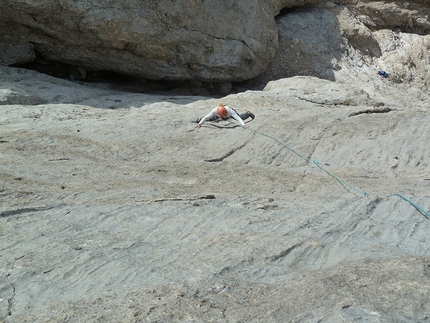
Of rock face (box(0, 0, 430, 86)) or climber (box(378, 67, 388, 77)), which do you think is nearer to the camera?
rock face (box(0, 0, 430, 86))

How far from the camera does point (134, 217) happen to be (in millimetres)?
4688

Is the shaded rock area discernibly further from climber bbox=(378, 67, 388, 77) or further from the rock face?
climber bbox=(378, 67, 388, 77)

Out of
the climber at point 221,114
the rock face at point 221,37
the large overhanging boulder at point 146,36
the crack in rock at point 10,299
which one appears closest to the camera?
the crack in rock at point 10,299

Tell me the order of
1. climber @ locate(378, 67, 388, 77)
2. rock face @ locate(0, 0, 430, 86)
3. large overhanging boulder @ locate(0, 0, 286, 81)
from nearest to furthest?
large overhanging boulder @ locate(0, 0, 286, 81), rock face @ locate(0, 0, 430, 86), climber @ locate(378, 67, 388, 77)

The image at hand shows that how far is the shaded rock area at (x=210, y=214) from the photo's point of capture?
10.9 ft

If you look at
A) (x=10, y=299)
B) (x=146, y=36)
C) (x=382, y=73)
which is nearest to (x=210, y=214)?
(x=10, y=299)

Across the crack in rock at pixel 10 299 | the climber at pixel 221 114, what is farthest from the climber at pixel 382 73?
the crack in rock at pixel 10 299

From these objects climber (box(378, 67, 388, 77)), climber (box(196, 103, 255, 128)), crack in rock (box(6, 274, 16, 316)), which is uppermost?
crack in rock (box(6, 274, 16, 316))

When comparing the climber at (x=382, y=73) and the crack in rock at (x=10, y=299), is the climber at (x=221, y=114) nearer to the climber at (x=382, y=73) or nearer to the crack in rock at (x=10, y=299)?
the crack in rock at (x=10, y=299)

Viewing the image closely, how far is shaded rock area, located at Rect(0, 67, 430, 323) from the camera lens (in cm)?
333

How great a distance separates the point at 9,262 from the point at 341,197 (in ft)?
10.7

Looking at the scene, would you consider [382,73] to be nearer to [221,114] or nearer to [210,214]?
[221,114]

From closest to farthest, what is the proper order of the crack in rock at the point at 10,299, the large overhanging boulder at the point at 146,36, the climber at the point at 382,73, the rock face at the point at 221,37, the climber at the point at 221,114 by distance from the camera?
the crack in rock at the point at 10,299 → the climber at the point at 221,114 → the large overhanging boulder at the point at 146,36 → the rock face at the point at 221,37 → the climber at the point at 382,73

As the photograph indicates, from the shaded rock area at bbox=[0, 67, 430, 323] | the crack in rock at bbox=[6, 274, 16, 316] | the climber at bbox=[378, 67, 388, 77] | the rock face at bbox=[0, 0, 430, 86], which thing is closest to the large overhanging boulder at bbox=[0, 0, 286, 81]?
the rock face at bbox=[0, 0, 430, 86]
